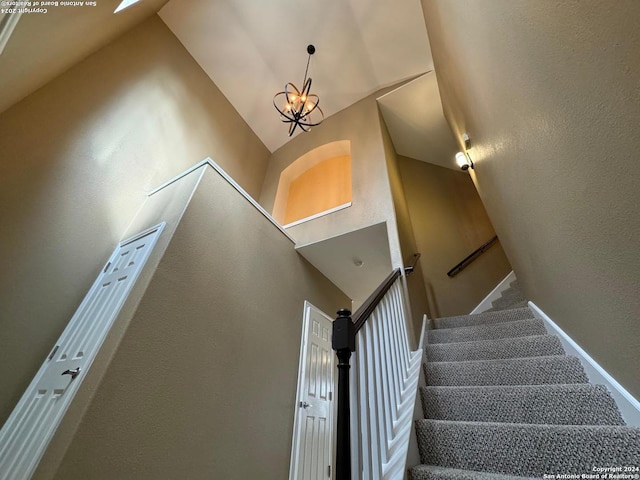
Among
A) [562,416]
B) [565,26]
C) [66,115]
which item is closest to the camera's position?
[565,26]

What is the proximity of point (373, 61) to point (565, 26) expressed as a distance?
4295 mm

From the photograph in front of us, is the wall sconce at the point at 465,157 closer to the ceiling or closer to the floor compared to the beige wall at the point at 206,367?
closer to the ceiling

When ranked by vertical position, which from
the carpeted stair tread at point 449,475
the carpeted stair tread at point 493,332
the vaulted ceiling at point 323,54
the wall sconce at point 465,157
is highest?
the vaulted ceiling at point 323,54

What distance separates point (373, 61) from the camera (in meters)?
4.52

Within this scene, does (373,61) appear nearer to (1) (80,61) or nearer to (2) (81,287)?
(1) (80,61)

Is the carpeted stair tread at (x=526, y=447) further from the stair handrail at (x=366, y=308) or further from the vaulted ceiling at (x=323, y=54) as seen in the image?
the vaulted ceiling at (x=323, y=54)

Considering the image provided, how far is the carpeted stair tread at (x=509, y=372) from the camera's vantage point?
4.98 feet

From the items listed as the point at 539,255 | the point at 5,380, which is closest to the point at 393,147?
the point at 539,255

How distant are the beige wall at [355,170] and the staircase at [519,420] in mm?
1296

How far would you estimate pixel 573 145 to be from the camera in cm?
103

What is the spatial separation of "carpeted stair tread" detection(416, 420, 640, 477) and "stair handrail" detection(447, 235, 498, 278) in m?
3.02

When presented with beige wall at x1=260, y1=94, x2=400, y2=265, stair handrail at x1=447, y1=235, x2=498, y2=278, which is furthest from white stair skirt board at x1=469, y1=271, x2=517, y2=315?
beige wall at x1=260, y1=94, x2=400, y2=265

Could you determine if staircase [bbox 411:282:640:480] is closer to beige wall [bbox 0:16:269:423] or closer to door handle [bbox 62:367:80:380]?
door handle [bbox 62:367:80:380]

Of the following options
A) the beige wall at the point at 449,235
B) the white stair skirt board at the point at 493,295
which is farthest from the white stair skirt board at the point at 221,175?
the white stair skirt board at the point at 493,295
